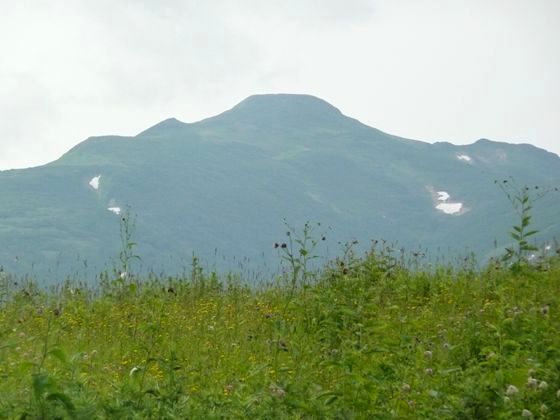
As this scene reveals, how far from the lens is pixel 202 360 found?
7.82 m

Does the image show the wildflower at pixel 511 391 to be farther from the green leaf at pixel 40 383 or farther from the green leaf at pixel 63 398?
the green leaf at pixel 40 383

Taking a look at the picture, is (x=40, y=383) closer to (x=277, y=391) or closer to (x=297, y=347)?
(x=277, y=391)

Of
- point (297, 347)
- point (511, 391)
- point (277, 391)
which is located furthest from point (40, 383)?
point (297, 347)

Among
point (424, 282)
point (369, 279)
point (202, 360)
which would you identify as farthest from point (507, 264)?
point (202, 360)

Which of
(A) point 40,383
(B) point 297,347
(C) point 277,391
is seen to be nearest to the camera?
(A) point 40,383

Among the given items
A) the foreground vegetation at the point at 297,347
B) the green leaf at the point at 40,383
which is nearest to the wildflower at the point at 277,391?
the foreground vegetation at the point at 297,347

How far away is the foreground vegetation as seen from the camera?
5504 mm

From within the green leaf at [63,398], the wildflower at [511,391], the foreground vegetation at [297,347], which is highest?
the green leaf at [63,398]

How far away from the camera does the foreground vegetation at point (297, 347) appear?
5.50 m

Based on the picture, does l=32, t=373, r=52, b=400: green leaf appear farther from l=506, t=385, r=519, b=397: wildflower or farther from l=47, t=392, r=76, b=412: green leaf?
l=506, t=385, r=519, b=397: wildflower

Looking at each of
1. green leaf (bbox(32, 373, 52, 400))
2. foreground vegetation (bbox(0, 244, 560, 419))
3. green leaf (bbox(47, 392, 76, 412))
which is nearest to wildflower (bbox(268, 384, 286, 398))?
foreground vegetation (bbox(0, 244, 560, 419))

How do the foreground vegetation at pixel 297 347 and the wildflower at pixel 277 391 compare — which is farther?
the wildflower at pixel 277 391

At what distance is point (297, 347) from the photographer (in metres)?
8.34

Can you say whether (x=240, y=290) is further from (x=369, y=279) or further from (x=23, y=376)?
(x=23, y=376)
